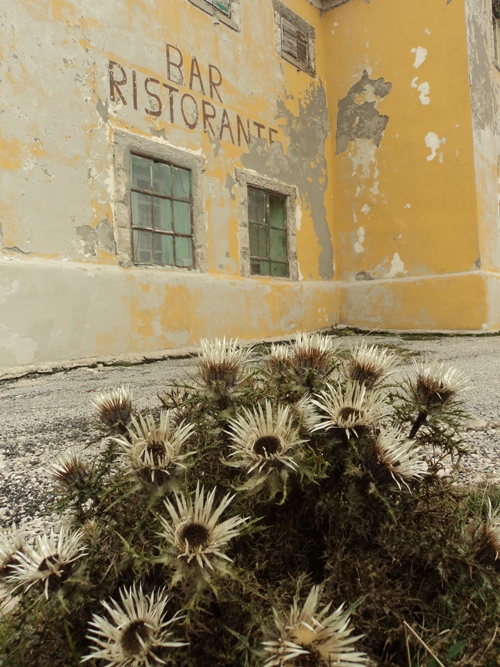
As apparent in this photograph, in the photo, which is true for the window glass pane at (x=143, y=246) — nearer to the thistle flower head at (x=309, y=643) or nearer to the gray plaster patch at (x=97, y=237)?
the gray plaster patch at (x=97, y=237)

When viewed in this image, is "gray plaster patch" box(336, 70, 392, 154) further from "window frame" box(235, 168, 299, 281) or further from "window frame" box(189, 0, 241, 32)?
"window frame" box(189, 0, 241, 32)

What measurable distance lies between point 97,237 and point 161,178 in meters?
1.08

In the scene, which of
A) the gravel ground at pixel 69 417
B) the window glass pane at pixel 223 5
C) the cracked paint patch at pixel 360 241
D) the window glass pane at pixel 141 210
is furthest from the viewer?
the cracked paint patch at pixel 360 241

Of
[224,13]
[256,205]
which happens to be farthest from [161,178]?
[224,13]

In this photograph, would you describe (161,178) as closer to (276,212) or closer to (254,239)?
(254,239)

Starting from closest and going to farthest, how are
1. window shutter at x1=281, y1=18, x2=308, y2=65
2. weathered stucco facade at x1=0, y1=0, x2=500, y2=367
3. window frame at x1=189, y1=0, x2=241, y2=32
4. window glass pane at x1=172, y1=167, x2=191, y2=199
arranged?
weathered stucco facade at x1=0, y1=0, x2=500, y2=367 < window glass pane at x1=172, y1=167, x2=191, y2=199 < window frame at x1=189, y1=0, x2=241, y2=32 < window shutter at x1=281, y1=18, x2=308, y2=65

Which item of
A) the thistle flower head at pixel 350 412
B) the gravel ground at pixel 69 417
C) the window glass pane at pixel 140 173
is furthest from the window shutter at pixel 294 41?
the thistle flower head at pixel 350 412

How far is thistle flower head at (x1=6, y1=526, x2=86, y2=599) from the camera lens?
0.54 metres

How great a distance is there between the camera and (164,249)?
16.0 feet

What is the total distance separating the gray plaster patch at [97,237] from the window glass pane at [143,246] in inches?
12.0

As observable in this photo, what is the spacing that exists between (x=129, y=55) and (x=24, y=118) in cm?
141

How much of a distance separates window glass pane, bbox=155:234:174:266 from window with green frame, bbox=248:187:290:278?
1.28m

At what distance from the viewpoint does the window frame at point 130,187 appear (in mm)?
4410

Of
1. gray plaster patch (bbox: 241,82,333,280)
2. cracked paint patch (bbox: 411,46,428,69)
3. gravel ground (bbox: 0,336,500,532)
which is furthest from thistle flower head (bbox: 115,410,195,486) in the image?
cracked paint patch (bbox: 411,46,428,69)
